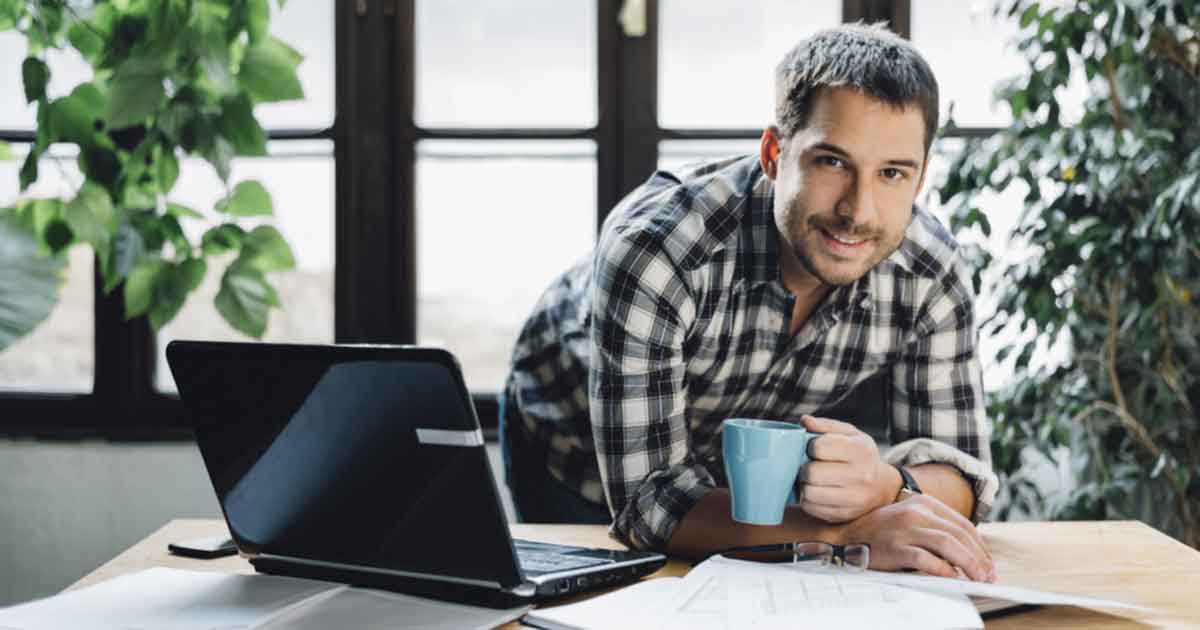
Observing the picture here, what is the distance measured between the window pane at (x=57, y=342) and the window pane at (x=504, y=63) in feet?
2.85

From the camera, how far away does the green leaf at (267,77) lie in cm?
204

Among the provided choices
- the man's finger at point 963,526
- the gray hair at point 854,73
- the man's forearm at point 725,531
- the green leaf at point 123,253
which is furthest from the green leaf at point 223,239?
the man's finger at point 963,526

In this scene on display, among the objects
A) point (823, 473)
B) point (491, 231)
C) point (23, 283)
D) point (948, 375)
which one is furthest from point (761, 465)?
point (23, 283)

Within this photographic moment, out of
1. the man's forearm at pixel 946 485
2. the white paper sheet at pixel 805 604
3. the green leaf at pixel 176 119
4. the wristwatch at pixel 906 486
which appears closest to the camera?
the white paper sheet at pixel 805 604

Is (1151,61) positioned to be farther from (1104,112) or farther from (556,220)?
(556,220)

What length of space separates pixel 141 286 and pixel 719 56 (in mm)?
1324

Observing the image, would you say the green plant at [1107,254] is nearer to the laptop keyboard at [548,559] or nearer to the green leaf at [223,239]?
the laptop keyboard at [548,559]

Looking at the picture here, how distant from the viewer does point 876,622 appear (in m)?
0.82

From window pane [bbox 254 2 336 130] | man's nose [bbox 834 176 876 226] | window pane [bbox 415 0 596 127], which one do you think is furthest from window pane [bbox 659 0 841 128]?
man's nose [bbox 834 176 876 226]

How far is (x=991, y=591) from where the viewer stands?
0.90 meters

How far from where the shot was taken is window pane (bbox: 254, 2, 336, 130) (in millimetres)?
2465

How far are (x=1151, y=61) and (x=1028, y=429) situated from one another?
2.37 ft

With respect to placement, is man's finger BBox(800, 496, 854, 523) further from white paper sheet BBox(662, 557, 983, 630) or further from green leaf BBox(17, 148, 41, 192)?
green leaf BBox(17, 148, 41, 192)

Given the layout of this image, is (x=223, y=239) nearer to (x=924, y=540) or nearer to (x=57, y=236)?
(x=57, y=236)
